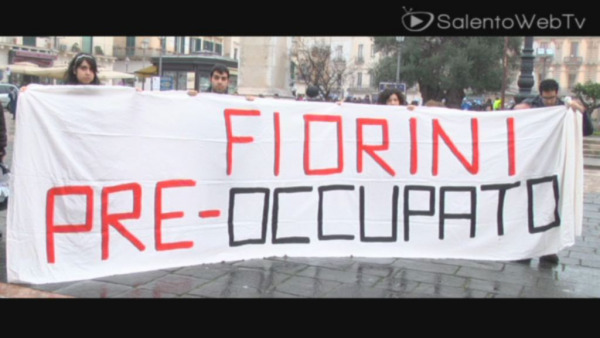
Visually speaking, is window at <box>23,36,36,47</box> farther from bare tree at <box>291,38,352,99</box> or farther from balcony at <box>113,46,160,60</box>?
bare tree at <box>291,38,352,99</box>

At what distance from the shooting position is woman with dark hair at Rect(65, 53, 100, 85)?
4828 millimetres

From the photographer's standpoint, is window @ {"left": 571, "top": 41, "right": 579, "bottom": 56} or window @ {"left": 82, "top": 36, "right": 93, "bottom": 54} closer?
window @ {"left": 82, "top": 36, "right": 93, "bottom": 54}

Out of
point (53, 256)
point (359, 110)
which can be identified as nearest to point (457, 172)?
point (359, 110)

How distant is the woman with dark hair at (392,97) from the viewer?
5.86 m

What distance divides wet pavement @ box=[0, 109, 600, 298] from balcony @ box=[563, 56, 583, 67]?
75.5 meters

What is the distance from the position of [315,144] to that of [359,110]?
49cm

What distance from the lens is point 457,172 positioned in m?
5.12

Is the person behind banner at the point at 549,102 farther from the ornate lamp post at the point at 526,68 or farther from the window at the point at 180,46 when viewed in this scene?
the window at the point at 180,46

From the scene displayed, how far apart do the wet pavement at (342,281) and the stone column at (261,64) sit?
56.2 ft
